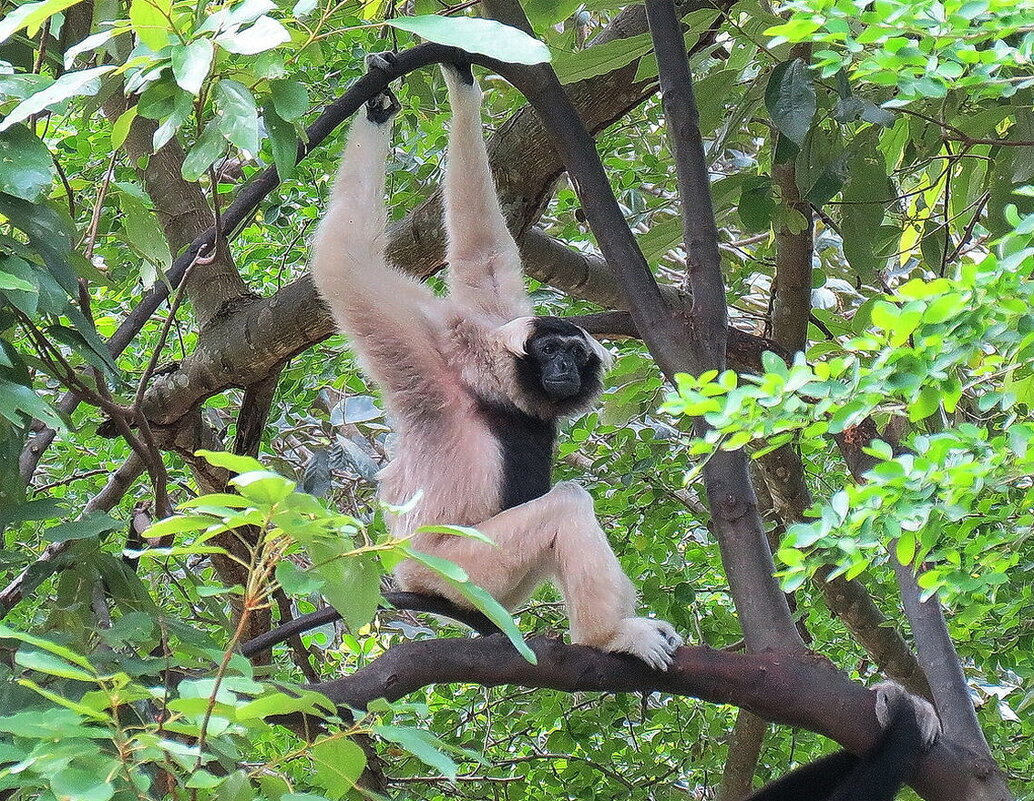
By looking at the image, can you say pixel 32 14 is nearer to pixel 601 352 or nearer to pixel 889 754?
pixel 889 754

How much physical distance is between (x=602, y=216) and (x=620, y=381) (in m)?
2.89

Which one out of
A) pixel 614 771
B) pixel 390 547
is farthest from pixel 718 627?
pixel 390 547

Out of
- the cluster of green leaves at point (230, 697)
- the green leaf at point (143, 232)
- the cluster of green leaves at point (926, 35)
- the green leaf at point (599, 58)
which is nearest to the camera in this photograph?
the cluster of green leaves at point (230, 697)

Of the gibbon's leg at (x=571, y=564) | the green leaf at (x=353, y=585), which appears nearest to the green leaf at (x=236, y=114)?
the green leaf at (x=353, y=585)

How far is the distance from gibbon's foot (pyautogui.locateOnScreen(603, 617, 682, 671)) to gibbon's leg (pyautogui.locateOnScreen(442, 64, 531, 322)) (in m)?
1.42

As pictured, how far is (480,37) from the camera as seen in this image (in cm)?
176

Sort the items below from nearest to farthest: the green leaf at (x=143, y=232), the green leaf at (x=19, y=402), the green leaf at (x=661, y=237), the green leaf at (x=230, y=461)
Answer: the green leaf at (x=230, y=461), the green leaf at (x=19, y=402), the green leaf at (x=143, y=232), the green leaf at (x=661, y=237)

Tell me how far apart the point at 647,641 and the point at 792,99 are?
1.71 meters

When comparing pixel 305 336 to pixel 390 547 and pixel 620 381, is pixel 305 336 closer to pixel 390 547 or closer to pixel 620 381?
pixel 620 381

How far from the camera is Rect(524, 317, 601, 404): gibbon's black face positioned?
4.25 m

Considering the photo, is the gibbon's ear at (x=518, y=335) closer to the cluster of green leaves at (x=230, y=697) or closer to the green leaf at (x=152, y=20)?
the cluster of green leaves at (x=230, y=697)

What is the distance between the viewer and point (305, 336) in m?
4.90

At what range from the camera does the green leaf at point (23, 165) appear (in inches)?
90.0

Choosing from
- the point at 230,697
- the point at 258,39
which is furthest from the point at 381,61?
the point at 230,697
